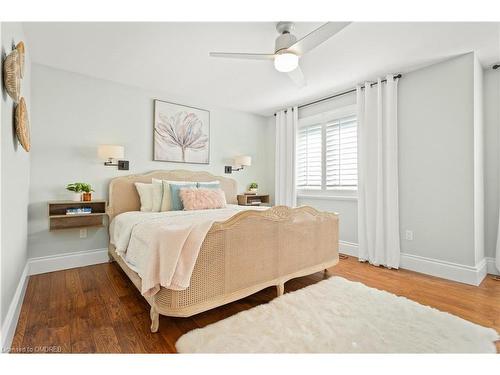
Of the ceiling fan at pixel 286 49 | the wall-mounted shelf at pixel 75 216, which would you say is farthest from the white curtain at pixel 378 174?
the wall-mounted shelf at pixel 75 216

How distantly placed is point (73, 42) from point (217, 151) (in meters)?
2.36

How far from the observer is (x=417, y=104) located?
2910 mm

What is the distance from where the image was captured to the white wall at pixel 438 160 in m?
2.56

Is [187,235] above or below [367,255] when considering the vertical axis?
above

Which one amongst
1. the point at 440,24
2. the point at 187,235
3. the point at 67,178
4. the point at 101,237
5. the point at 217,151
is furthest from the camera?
the point at 217,151

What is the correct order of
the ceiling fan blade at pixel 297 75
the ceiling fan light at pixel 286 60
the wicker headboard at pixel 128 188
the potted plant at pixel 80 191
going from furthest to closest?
the wicker headboard at pixel 128 188 < the potted plant at pixel 80 191 < the ceiling fan blade at pixel 297 75 < the ceiling fan light at pixel 286 60

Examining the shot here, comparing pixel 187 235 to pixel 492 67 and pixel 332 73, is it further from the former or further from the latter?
pixel 492 67

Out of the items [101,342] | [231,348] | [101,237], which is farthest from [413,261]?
[101,237]

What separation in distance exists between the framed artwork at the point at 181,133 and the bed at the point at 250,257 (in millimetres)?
1892

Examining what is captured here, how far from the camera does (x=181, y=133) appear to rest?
12.5ft

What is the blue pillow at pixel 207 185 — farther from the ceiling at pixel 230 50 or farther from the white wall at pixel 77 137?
the ceiling at pixel 230 50

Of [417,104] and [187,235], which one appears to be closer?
[187,235]

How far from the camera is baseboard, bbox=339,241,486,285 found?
2.50 meters
